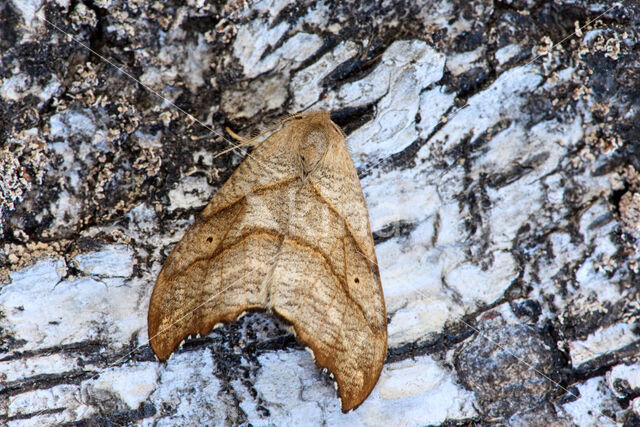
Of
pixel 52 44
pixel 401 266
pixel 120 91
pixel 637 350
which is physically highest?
pixel 52 44

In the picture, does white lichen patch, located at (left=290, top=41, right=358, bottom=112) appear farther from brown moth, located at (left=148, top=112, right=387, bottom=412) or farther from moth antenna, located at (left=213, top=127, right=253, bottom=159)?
moth antenna, located at (left=213, top=127, right=253, bottom=159)

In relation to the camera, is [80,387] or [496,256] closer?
[80,387]

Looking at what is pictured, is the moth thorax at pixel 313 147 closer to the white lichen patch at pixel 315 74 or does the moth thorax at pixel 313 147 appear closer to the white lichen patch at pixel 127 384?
the white lichen patch at pixel 315 74

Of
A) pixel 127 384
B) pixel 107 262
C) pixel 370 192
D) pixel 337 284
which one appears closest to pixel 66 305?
pixel 107 262

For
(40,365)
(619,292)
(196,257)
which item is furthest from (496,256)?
(40,365)

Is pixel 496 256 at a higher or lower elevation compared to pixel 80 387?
lower

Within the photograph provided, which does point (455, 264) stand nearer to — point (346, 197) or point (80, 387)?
point (346, 197)

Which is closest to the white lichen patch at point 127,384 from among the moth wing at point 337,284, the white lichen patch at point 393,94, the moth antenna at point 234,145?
the moth wing at point 337,284
